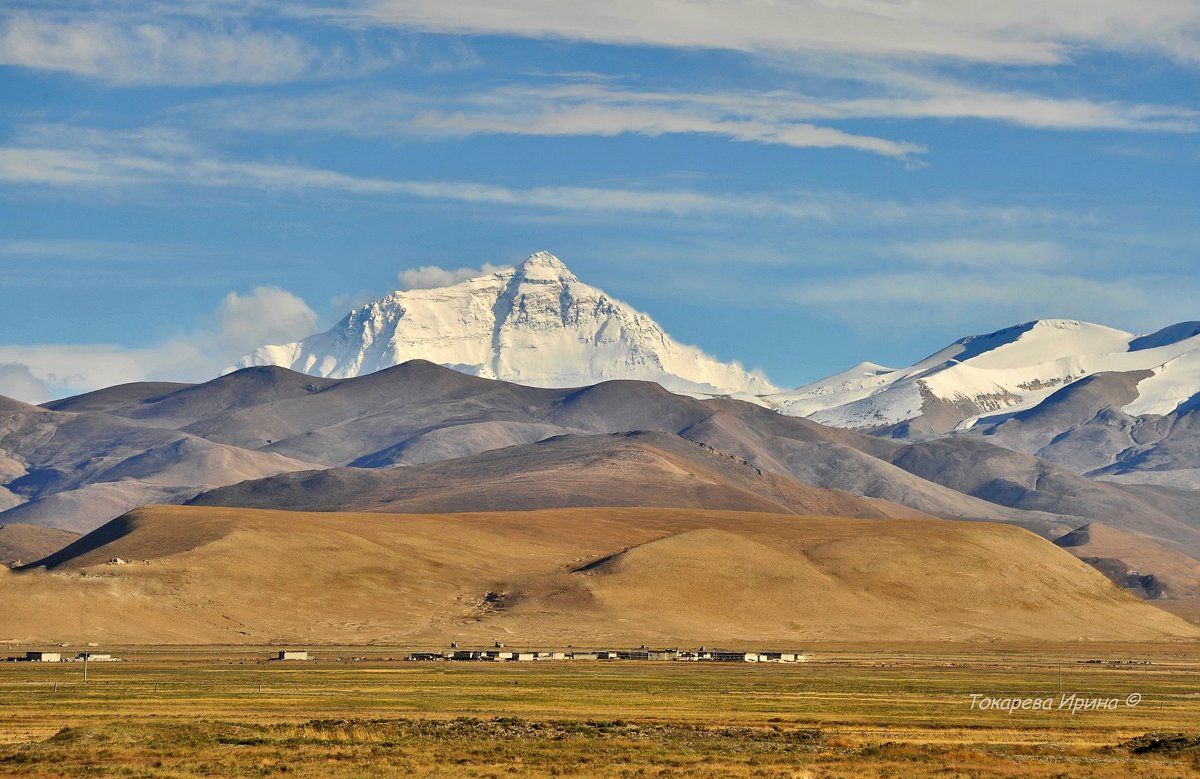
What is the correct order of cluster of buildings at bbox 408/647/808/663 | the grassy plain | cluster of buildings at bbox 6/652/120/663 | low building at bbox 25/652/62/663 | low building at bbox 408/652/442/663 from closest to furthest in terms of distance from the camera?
the grassy plain < cluster of buildings at bbox 6/652/120/663 < low building at bbox 25/652/62/663 < low building at bbox 408/652/442/663 < cluster of buildings at bbox 408/647/808/663

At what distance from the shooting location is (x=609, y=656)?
154625mm

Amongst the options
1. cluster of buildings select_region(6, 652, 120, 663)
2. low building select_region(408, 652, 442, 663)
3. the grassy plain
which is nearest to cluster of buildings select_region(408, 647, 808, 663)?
low building select_region(408, 652, 442, 663)

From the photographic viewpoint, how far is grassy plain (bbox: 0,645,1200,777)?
6153cm

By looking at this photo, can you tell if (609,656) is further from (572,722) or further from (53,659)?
(572,722)

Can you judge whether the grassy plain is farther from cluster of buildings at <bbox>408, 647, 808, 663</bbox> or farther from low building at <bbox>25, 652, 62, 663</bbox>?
cluster of buildings at <bbox>408, 647, 808, 663</bbox>

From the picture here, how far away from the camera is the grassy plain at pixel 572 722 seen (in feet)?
202

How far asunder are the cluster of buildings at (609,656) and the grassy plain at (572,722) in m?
13.6

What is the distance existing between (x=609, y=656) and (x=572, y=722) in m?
77.5

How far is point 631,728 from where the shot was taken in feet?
246

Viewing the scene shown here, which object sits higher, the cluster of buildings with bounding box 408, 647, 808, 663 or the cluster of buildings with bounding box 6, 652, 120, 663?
the cluster of buildings with bounding box 6, 652, 120, 663

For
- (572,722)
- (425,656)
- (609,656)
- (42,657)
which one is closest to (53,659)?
(42,657)

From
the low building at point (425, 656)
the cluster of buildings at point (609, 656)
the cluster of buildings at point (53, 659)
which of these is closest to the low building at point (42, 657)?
the cluster of buildings at point (53, 659)

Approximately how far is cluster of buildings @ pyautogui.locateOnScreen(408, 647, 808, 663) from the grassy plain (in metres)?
13.6

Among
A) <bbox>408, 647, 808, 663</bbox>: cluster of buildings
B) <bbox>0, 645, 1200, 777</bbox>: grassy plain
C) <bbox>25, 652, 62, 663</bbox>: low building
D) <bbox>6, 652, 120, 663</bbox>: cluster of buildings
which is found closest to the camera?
<bbox>0, 645, 1200, 777</bbox>: grassy plain
